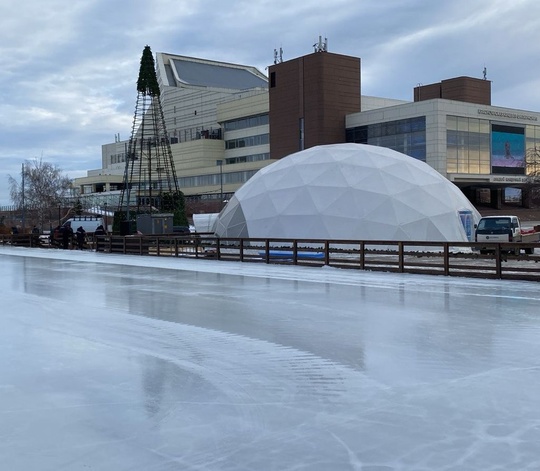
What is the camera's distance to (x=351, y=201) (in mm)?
26922

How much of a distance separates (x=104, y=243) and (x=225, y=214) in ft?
23.4

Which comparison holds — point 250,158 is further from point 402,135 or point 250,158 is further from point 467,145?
point 467,145

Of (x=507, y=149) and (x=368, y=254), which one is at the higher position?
(x=507, y=149)

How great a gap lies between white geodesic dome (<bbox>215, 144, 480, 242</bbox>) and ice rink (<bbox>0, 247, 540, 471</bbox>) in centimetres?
1334

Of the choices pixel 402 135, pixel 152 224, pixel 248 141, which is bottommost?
pixel 152 224

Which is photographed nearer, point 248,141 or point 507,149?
point 507,149

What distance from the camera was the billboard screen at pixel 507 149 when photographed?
72.2 m

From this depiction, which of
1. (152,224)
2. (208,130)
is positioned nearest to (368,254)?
(152,224)

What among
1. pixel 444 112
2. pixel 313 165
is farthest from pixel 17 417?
pixel 444 112

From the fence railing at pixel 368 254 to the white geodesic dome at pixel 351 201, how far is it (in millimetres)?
754

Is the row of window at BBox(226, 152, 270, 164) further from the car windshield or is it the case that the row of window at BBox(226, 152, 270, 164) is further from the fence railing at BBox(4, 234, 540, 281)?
the car windshield

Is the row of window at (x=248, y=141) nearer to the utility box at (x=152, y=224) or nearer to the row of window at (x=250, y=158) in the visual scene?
the row of window at (x=250, y=158)

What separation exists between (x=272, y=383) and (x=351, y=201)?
2108 cm

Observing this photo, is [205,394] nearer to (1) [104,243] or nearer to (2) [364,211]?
(2) [364,211]
